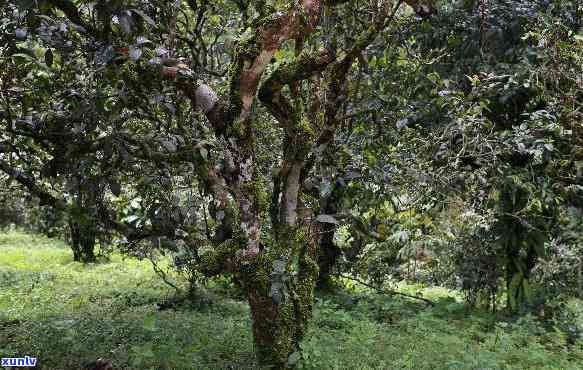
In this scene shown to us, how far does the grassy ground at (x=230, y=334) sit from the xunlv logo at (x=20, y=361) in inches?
3.9

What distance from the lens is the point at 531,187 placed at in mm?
5332

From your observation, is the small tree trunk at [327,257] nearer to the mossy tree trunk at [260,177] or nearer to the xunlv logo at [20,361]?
the mossy tree trunk at [260,177]

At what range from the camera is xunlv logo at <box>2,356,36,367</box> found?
4008mm

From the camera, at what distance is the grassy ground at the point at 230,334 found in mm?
4316

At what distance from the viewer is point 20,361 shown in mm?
4160

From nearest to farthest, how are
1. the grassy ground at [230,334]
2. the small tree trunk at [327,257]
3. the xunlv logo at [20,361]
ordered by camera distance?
the xunlv logo at [20,361] → the grassy ground at [230,334] → the small tree trunk at [327,257]

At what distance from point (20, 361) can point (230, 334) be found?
5.71 ft

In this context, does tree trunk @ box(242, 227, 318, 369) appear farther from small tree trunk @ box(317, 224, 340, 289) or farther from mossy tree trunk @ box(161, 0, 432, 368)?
small tree trunk @ box(317, 224, 340, 289)

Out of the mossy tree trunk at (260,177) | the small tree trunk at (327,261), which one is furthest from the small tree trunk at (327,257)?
the mossy tree trunk at (260,177)

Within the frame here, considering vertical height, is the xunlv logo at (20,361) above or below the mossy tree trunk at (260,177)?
below

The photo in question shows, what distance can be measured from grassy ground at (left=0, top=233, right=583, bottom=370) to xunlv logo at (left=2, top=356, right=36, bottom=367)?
0.10 meters

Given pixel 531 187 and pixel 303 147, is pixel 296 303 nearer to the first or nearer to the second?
pixel 303 147

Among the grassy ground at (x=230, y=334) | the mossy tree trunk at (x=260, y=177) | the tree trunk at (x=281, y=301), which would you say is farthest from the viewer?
the grassy ground at (x=230, y=334)

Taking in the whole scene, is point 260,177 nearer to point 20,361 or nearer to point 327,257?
point 20,361
